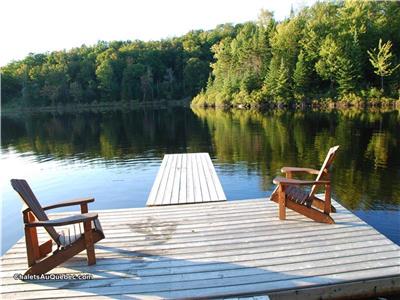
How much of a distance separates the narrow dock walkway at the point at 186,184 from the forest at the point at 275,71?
36211 mm

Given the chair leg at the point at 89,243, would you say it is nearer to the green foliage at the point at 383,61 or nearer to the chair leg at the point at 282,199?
the chair leg at the point at 282,199

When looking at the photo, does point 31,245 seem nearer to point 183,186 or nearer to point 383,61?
point 183,186

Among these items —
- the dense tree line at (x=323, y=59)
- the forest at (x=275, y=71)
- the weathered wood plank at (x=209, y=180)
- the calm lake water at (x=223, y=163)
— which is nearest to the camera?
the weathered wood plank at (x=209, y=180)

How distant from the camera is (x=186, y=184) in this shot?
29.1 feet

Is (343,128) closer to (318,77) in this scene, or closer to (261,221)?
(261,221)

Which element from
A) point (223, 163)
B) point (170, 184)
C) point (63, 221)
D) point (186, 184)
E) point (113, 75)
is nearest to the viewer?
point (63, 221)

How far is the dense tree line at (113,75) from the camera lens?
73.7 metres

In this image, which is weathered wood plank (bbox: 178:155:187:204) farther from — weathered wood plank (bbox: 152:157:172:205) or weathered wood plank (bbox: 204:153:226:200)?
weathered wood plank (bbox: 204:153:226:200)

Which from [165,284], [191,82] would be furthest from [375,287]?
[191,82]

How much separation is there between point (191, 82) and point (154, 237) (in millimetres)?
70321

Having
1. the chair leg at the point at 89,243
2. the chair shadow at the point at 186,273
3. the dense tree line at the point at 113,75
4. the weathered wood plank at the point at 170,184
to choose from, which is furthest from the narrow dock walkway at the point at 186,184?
the dense tree line at the point at 113,75

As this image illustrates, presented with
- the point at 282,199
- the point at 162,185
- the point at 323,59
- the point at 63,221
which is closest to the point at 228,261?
the point at 282,199

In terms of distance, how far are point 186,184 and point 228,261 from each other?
173 inches

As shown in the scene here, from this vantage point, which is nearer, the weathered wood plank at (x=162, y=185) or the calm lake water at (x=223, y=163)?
the weathered wood plank at (x=162, y=185)
